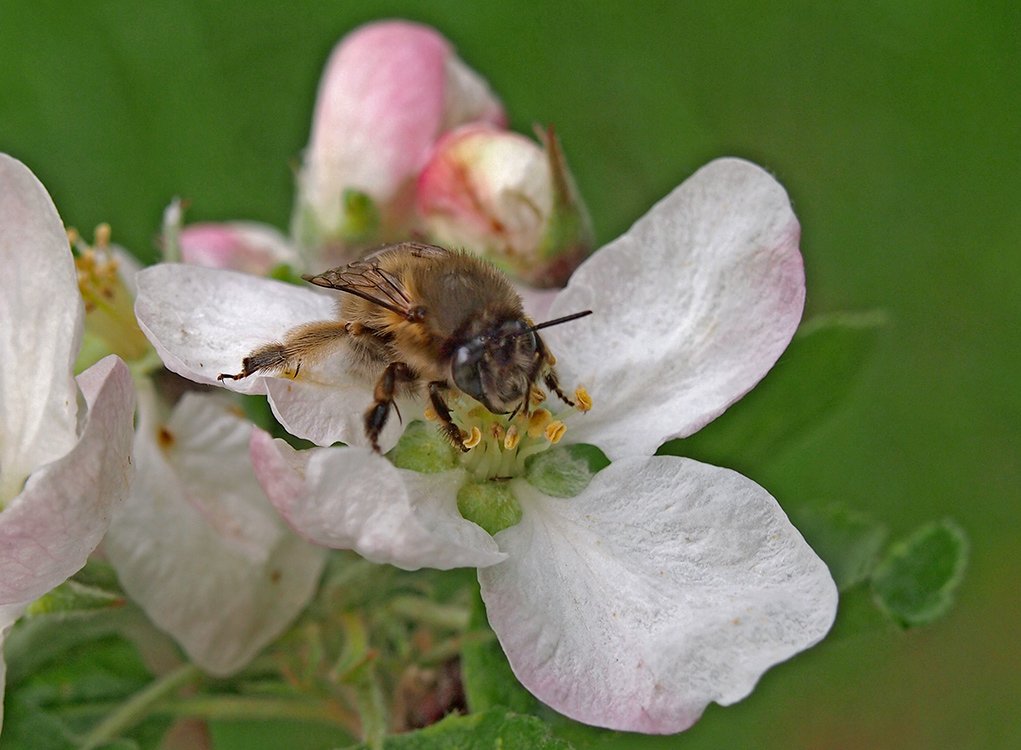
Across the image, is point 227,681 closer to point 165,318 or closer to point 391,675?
point 391,675

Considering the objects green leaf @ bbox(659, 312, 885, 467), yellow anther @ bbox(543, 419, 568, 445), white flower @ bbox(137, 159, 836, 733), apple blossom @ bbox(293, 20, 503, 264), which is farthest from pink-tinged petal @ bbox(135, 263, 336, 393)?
green leaf @ bbox(659, 312, 885, 467)

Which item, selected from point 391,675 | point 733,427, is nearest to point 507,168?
point 733,427

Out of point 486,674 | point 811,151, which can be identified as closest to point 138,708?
point 486,674

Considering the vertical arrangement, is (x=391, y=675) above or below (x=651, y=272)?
below

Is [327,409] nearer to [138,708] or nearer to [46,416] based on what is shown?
[46,416]

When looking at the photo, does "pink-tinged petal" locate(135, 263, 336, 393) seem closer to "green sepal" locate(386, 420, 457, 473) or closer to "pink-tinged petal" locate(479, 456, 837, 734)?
"green sepal" locate(386, 420, 457, 473)

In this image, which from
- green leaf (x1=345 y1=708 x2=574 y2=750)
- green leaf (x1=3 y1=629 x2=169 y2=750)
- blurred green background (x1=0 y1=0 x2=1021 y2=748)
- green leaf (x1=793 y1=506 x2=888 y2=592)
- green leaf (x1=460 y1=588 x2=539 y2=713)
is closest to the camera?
green leaf (x1=345 y1=708 x2=574 y2=750)

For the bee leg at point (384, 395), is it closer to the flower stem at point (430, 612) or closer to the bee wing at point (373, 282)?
the bee wing at point (373, 282)
